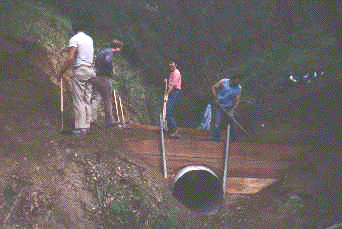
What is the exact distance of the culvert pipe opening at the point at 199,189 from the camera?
42.2 feet

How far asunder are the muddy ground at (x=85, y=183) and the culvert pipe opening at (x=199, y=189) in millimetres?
319

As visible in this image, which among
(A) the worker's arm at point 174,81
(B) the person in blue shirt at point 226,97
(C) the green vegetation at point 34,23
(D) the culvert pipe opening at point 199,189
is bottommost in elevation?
(D) the culvert pipe opening at point 199,189

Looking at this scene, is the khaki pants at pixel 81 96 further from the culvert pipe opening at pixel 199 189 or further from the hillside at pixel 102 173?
the culvert pipe opening at pixel 199 189

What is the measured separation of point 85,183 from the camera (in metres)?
10.6

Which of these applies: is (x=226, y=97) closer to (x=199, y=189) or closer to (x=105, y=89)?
(x=199, y=189)

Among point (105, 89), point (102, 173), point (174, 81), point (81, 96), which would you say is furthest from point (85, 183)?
point (174, 81)

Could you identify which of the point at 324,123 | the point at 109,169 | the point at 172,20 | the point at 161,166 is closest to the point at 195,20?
the point at 172,20

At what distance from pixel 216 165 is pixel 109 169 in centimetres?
338

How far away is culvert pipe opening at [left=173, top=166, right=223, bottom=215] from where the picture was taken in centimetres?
1285

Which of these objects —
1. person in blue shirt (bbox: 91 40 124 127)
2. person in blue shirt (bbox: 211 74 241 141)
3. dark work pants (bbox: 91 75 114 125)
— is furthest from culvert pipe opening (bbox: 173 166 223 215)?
person in blue shirt (bbox: 91 40 124 127)

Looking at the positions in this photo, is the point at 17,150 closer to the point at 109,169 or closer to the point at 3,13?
the point at 109,169

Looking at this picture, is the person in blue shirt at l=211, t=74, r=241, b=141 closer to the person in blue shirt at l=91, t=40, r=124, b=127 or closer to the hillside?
the hillside

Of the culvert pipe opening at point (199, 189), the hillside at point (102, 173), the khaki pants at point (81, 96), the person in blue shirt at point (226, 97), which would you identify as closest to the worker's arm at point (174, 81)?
the person in blue shirt at point (226, 97)

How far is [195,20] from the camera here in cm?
2120
